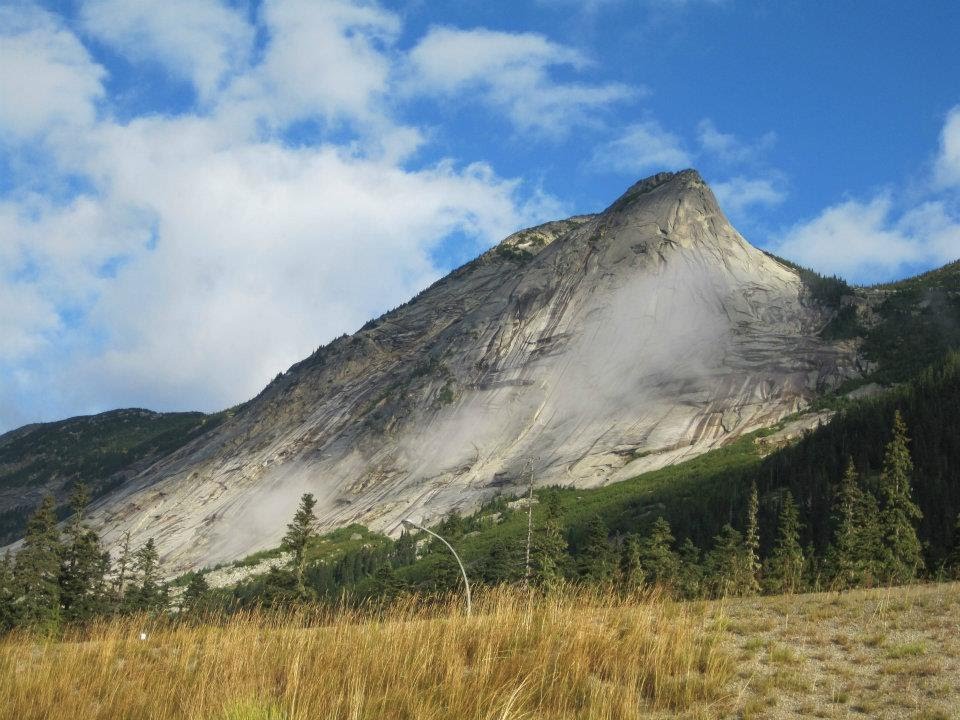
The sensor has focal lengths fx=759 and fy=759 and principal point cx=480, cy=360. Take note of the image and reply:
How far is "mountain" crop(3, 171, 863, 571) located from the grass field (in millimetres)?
109112

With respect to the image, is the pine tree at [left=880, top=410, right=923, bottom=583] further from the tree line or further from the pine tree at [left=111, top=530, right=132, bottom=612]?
the pine tree at [left=111, top=530, right=132, bottom=612]

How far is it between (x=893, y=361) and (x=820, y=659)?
14756cm

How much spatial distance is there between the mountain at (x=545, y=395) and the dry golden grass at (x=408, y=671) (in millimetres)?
110023

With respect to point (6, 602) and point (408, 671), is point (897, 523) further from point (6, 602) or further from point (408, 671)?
point (6, 602)

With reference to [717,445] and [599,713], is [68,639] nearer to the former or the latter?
[599,713]

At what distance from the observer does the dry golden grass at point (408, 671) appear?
6.69 m

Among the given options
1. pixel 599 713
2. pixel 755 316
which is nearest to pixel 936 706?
pixel 599 713

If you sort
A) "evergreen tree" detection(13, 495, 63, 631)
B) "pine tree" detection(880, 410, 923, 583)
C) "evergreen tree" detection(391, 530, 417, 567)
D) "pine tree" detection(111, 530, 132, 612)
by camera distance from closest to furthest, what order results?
"evergreen tree" detection(13, 495, 63, 631)
"pine tree" detection(880, 410, 923, 583)
"pine tree" detection(111, 530, 132, 612)
"evergreen tree" detection(391, 530, 417, 567)

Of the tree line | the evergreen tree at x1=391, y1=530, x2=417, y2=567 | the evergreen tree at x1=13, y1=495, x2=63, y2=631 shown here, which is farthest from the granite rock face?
the evergreen tree at x1=13, y1=495, x2=63, y2=631

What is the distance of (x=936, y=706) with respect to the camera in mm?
Result: 7191

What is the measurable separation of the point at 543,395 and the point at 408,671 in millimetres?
130779

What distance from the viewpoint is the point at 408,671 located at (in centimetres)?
734

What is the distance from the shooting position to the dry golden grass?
21.9ft

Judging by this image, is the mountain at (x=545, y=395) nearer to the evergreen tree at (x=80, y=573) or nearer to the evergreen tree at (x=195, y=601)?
the evergreen tree at (x=195, y=601)
